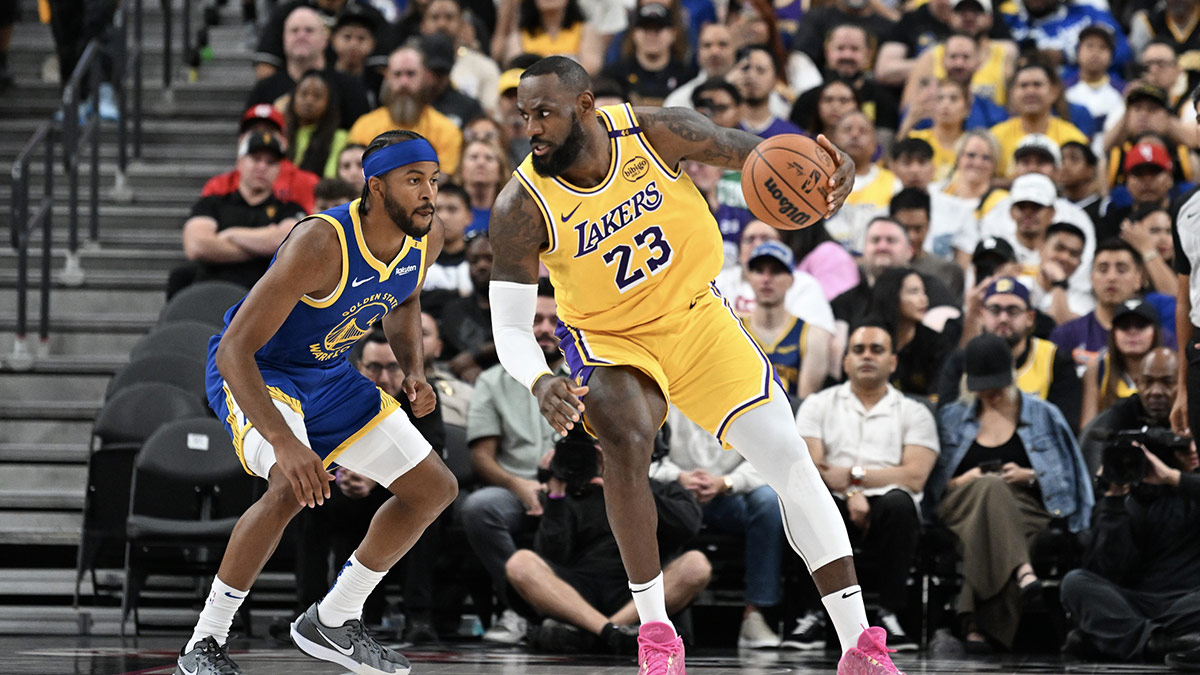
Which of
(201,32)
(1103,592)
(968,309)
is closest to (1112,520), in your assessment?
(1103,592)

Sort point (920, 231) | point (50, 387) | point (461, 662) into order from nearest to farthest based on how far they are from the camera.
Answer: point (461, 662) < point (920, 231) < point (50, 387)

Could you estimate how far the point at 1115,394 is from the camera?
8.41 metres

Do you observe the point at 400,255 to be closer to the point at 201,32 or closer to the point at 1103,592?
the point at 1103,592

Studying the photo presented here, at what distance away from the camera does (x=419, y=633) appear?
7.63 metres

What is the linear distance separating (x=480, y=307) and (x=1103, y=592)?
3.90 m

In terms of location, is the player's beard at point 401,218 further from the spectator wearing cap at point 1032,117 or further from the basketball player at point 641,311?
the spectator wearing cap at point 1032,117

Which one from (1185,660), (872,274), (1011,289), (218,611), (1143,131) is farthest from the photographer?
(1143,131)

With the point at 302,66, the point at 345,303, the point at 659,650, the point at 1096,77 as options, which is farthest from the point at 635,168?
the point at 1096,77

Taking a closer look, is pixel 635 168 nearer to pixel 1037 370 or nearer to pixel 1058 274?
pixel 1037 370

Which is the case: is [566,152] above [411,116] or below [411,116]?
Result: below

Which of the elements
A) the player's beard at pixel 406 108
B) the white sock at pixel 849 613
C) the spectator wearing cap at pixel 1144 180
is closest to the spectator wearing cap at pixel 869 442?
the spectator wearing cap at pixel 1144 180

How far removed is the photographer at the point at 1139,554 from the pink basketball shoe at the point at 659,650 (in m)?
2.91

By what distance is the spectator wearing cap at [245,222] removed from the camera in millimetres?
9461

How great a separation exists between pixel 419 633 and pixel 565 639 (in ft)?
2.63
